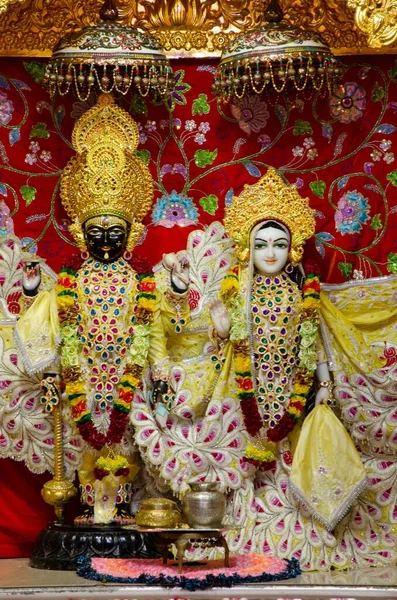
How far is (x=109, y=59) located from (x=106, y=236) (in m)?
0.93

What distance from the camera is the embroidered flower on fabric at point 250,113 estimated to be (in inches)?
404

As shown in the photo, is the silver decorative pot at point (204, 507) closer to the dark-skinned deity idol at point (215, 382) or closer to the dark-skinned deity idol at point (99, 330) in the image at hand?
the dark-skinned deity idol at point (215, 382)

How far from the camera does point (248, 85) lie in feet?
32.5

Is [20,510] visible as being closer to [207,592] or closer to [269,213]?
[207,592]

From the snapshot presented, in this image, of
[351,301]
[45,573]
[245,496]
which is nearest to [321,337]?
[351,301]

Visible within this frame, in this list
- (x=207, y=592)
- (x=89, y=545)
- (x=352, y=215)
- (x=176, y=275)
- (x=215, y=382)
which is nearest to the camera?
(x=207, y=592)

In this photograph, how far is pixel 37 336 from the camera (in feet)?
31.2

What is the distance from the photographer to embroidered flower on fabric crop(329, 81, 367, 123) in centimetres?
1023

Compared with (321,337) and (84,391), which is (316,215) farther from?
(84,391)

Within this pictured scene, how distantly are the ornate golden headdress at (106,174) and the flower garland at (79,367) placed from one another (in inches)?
12.9

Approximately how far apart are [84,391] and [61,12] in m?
2.17

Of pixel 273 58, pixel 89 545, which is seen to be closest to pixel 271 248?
pixel 273 58

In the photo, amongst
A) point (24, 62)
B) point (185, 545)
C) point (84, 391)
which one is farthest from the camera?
point (24, 62)

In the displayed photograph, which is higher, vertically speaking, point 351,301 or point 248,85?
point 248,85
